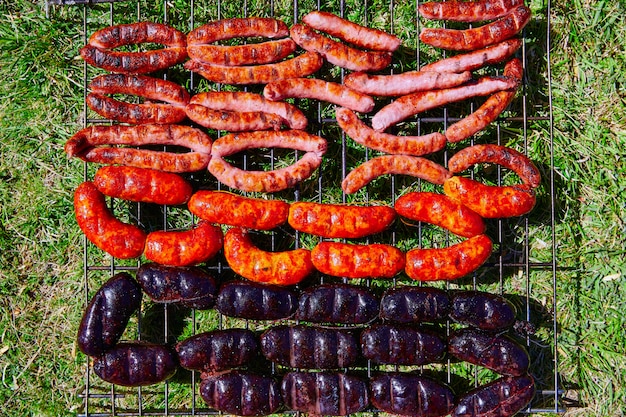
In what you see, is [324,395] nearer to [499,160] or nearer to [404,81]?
[499,160]

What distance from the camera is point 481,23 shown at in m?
4.87

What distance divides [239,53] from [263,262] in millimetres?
1598

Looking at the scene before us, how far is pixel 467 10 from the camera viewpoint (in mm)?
4484

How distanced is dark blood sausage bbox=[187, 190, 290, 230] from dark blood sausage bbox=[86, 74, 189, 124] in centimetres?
68

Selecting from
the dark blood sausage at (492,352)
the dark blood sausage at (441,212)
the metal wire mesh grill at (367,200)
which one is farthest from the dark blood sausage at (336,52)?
the dark blood sausage at (492,352)

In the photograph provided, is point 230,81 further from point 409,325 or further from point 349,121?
point 409,325

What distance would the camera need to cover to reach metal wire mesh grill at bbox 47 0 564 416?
4805 millimetres

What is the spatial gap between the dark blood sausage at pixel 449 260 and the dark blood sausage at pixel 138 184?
187 cm

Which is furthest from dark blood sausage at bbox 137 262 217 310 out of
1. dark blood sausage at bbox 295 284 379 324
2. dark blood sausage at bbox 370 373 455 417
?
dark blood sausage at bbox 370 373 455 417

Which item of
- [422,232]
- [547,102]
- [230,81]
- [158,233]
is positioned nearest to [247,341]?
[158,233]

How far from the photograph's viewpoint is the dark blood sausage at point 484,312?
4422 millimetres

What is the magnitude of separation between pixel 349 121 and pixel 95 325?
2428 millimetres

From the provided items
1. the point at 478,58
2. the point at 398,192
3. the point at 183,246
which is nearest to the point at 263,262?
the point at 183,246

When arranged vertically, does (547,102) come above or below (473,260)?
above
